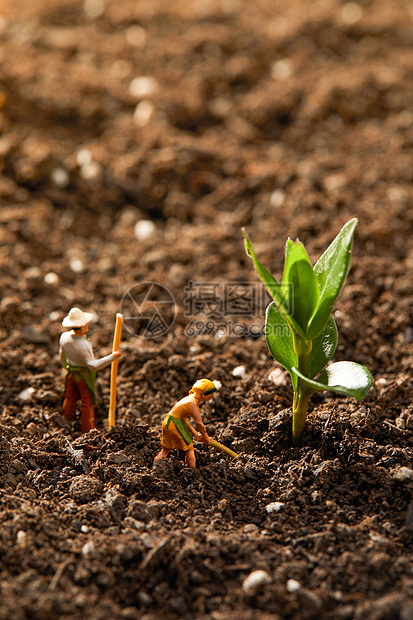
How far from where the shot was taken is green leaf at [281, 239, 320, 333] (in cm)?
164

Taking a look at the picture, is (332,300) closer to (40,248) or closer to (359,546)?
(359,546)

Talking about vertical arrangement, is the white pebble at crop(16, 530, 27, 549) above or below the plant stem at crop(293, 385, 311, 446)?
below

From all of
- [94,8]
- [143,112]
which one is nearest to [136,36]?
[94,8]

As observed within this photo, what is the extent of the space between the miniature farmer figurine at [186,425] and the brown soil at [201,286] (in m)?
0.08

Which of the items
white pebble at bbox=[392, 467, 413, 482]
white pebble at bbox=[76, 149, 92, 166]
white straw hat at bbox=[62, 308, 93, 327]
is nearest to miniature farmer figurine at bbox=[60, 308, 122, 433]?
white straw hat at bbox=[62, 308, 93, 327]

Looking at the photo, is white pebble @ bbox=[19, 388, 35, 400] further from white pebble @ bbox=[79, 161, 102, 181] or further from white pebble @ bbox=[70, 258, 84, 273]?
white pebble @ bbox=[79, 161, 102, 181]

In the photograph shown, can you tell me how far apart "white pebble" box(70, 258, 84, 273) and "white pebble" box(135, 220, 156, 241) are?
35cm

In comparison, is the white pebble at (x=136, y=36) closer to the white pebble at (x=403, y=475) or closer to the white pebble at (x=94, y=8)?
the white pebble at (x=94, y=8)

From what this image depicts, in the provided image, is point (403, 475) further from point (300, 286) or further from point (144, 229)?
point (144, 229)

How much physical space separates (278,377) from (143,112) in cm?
229

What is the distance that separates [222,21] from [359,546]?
420 centimetres

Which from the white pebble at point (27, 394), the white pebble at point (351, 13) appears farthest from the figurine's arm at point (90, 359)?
the white pebble at point (351, 13)

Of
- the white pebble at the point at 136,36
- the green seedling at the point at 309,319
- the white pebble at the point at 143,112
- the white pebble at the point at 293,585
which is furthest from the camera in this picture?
Answer: the white pebble at the point at 136,36

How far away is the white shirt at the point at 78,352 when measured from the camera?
6.30 ft
